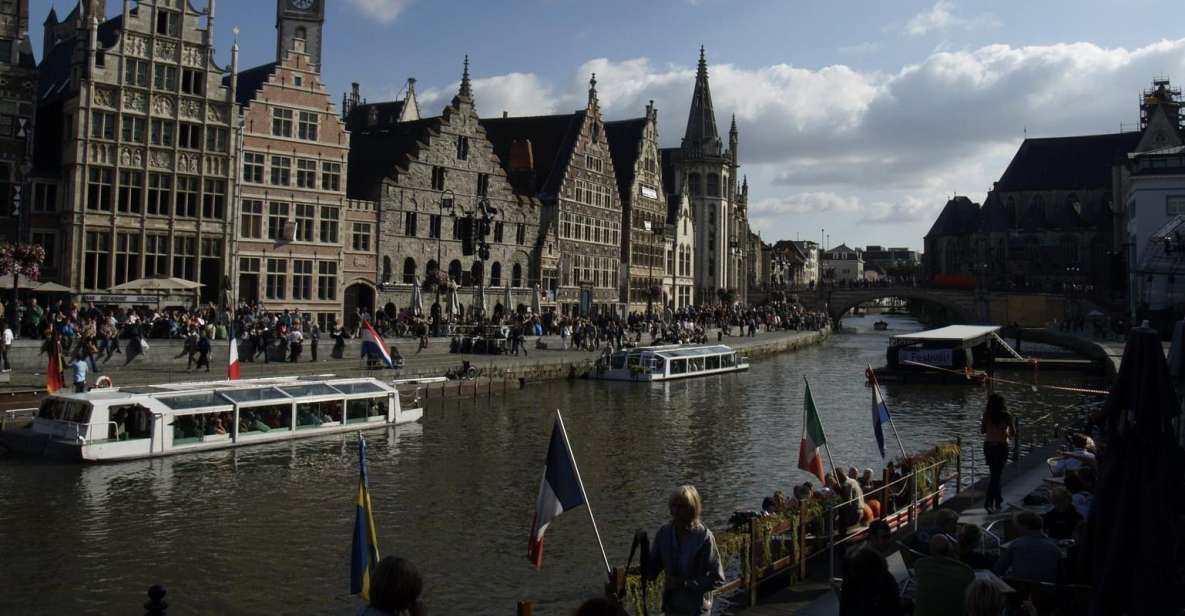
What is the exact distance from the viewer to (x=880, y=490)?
13.1 m

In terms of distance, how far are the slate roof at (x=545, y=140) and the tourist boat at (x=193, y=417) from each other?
34.2 m

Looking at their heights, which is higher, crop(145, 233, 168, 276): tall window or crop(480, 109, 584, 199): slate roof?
crop(480, 109, 584, 199): slate roof

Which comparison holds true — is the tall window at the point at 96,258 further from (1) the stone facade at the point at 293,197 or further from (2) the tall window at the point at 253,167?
(2) the tall window at the point at 253,167

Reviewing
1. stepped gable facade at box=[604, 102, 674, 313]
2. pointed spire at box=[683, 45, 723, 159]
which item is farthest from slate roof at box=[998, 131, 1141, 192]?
stepped gable facade at box=[604, 102, 674, 313]

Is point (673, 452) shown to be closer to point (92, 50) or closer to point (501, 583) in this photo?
point (501, 583)

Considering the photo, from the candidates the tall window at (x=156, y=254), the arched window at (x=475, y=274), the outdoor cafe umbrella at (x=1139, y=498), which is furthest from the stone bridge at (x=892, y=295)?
the outdoor cafe umbrella at (x=1139, y=498)

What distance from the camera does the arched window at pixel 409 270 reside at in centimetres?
4675

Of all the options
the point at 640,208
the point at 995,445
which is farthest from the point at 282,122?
the point at 995,445

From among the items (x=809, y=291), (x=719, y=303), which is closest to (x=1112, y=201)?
(x=809, y=291)

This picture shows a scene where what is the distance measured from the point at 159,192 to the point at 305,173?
266 inches

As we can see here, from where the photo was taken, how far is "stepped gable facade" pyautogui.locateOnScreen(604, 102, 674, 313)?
67625mm

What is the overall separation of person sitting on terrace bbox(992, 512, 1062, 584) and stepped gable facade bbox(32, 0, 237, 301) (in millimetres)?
34025

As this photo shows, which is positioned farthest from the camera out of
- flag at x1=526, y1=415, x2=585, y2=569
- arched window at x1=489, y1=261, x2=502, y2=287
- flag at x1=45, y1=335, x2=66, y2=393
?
arched window at x1=489, y1=261, x2=502, y2=287

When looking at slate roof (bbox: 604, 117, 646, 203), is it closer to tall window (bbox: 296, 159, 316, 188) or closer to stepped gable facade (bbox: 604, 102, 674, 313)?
stepped gable facade (bbox: 604, 102, 674, 313)
